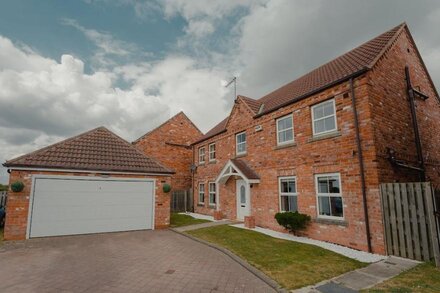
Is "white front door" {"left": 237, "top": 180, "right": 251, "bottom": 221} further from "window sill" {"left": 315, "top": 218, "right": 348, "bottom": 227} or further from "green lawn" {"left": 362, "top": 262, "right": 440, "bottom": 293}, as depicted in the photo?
"green lawn" {"left": 362, "top": 262, "right": 440, "bottom": 293}

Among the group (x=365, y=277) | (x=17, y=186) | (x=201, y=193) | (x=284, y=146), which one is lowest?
(x=365, y=277)

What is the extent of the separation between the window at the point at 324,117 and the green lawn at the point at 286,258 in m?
4.53

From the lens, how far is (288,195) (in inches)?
439

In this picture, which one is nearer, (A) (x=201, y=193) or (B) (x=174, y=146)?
(A) (x=201, y=193)

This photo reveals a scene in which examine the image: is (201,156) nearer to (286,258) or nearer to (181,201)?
(181,201)

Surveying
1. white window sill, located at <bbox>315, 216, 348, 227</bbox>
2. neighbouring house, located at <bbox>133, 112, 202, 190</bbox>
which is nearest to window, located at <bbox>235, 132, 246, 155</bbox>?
white window sill, located at <bbox>315, 216, 348, 227</bbox>

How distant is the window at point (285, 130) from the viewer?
449 inches

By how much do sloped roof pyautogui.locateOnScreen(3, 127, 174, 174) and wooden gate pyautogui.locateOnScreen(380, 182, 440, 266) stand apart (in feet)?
32.3

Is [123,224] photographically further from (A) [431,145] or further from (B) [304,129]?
(A) [431,145]

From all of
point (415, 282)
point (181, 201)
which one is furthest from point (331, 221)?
point (181, 201)

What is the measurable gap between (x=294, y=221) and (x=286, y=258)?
2.92 meters

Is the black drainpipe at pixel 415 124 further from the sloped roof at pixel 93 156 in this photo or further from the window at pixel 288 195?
the sloped roof at pixel 93 156

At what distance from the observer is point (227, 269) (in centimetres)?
634

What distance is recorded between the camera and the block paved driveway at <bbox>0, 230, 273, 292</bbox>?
5.23 m
